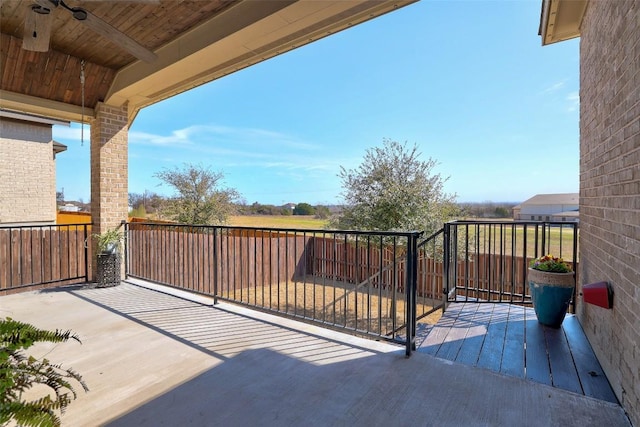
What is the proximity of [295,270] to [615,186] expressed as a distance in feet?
13.1

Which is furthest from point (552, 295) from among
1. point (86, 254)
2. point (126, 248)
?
point (86, 254)

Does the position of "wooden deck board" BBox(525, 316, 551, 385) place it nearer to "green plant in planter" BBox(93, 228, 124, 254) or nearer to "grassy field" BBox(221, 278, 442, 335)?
"grassy field" BBox(221, 278, 442, 335)

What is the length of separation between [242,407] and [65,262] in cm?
466

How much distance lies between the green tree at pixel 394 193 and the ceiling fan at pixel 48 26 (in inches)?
193

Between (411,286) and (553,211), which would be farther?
(553,211)

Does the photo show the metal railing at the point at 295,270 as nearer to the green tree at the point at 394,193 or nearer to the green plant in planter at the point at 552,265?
the green tree at the point at 394,193

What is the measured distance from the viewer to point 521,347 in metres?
2.37

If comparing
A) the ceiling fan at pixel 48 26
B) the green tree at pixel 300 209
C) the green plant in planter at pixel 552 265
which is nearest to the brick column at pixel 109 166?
the ceiling fan at pixel 48 26

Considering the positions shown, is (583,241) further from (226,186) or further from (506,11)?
(226,186)

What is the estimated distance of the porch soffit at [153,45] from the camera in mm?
2586

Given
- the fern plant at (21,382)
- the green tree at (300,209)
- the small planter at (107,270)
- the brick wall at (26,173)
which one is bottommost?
the small planter at (107,270)

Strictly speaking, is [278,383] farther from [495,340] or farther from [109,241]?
[109,241]

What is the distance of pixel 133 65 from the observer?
4.03 meters

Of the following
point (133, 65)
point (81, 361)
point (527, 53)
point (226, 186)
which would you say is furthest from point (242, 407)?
point (226, 186)
